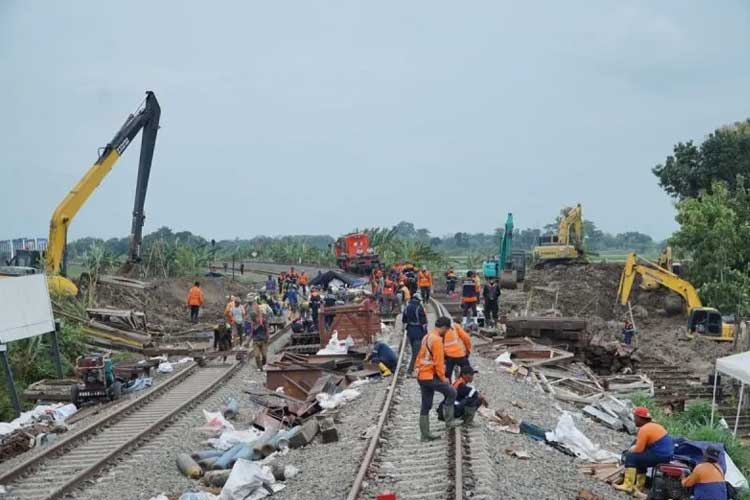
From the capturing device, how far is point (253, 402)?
1525cm

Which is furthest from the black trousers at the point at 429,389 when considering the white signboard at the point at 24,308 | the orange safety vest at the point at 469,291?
the orange safety vest at the point at 469,291

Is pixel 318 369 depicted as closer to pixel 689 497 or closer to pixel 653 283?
pixel 689 497

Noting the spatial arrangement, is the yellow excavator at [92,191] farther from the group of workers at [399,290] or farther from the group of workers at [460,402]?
the group of workers at [460,402]

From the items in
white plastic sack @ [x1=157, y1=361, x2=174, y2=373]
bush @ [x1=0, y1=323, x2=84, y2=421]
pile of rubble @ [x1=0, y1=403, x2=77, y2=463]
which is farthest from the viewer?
white plastic sack @ [x1=157, y1=361, x2=174, y2=373]

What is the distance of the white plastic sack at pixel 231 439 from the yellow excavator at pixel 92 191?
13.4m

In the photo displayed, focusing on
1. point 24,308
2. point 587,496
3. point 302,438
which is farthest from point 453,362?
point 24,308

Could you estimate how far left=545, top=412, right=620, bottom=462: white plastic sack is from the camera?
10427 mm

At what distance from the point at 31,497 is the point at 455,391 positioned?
5.56m

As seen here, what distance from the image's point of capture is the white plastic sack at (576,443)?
34.2ft

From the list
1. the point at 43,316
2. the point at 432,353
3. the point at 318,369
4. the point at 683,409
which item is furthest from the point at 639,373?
the point at 43,316

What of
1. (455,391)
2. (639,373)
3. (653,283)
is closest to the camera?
(455,391)

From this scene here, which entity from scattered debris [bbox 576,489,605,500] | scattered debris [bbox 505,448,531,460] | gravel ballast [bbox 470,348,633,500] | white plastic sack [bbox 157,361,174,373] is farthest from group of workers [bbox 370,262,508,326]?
scattered debris [bbox 576,489,605,500]

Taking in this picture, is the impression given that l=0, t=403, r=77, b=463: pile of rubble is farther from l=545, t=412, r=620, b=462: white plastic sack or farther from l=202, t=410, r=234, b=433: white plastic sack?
l=545, t=412, r=620, b=462: white plastic sack

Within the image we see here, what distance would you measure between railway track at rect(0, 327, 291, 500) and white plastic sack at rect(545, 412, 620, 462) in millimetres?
6324
